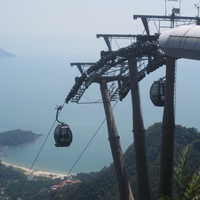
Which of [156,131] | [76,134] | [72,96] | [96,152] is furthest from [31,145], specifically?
[72,96]

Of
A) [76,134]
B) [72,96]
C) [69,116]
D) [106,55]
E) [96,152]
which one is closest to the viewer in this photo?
[106,55]

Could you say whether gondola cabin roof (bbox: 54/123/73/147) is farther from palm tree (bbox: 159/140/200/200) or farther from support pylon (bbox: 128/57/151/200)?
palm tree (bbox: 159/140/200/200)

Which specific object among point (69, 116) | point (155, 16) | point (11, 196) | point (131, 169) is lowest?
point (11, 196)

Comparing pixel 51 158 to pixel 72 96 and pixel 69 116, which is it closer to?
pixel 69 116

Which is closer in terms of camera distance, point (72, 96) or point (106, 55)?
point (106, 55)

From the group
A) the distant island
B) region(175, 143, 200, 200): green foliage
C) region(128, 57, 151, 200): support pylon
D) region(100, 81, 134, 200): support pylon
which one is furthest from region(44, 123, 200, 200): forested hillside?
the distant island

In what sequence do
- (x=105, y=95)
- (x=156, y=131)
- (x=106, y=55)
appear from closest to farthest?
(x=106, y=55) < (x=105, y=95) < (x=156, y=131)

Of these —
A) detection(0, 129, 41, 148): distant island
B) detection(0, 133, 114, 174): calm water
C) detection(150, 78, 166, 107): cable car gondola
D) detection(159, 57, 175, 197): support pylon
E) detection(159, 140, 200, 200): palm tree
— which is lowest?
detection(159, 140, 200, 200): palm tree

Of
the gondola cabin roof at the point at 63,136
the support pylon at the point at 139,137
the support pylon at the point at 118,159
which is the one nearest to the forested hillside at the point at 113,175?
the gondola cabin roof at the point at 63,136

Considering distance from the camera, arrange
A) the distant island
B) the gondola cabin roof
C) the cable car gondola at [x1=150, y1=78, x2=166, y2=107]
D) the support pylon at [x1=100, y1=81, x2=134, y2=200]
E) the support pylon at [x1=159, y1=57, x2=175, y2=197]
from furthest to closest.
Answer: the distant island < the gondola cabin roof < the support pylon at [x1=100, y1=81, x2=134, y2=200] < the cable car gondola at [x1=150, y1=78, x2=166, y2=107] < the support pylon at [x1=159, y1=57, x2=175, y2=197]

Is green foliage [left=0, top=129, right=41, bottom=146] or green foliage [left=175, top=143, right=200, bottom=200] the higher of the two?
green foliage [left=0, top=129, right=41, bottom=146]
